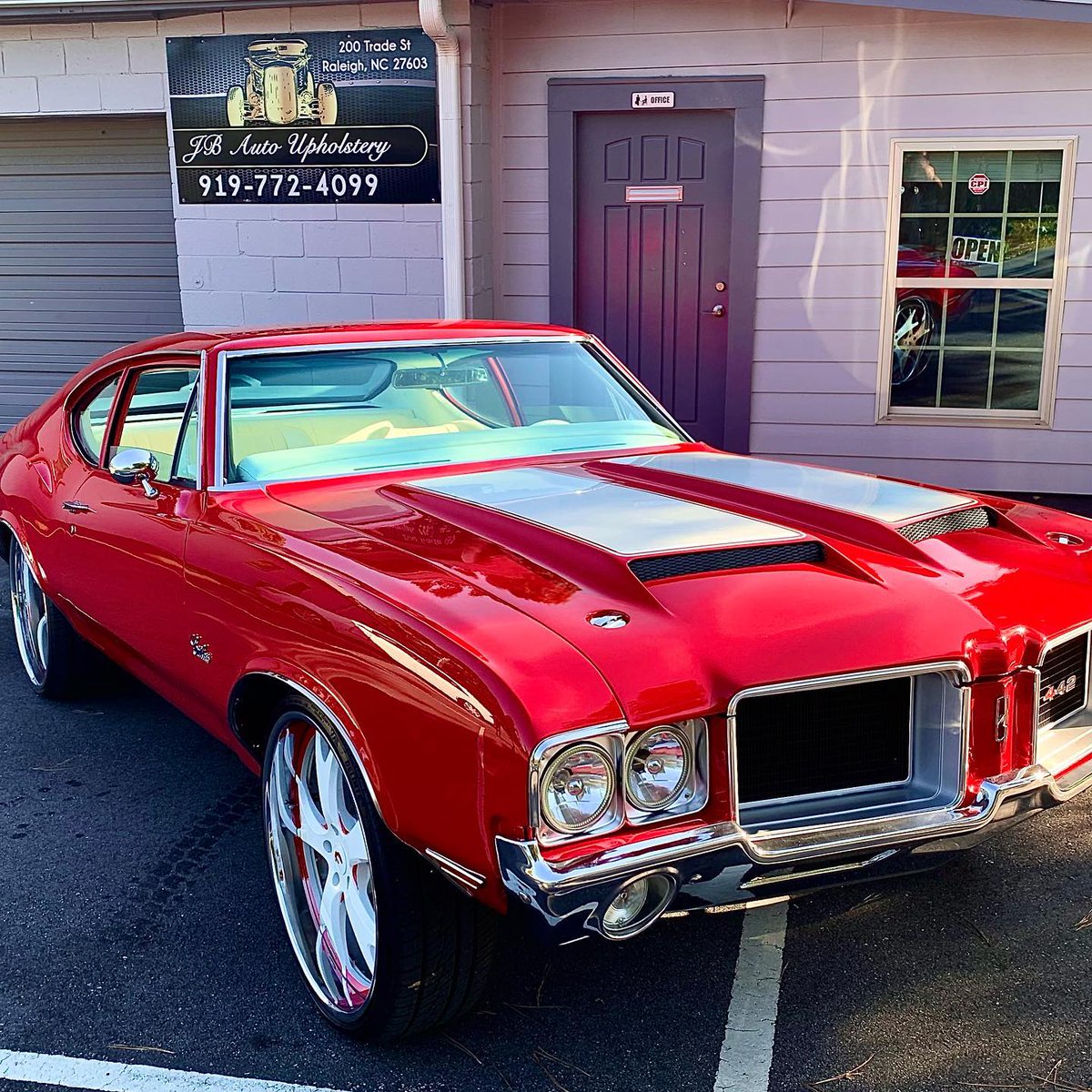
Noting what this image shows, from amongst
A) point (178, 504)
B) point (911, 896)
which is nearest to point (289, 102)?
point (178, 504)

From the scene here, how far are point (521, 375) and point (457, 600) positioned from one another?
180cm

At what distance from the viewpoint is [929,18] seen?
7367mm

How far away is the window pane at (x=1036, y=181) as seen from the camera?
24.4ft

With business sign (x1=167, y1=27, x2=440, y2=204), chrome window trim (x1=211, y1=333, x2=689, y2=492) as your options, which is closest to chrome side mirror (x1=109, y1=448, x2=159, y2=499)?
chrome window trim (x1=211, y1=333, x2=689, y2=492)

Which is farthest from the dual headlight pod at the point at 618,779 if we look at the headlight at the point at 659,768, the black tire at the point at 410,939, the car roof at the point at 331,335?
the car roof at the point at 331,335

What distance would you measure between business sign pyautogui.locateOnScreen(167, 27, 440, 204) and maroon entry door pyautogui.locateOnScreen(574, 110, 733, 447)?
1132 millimetres

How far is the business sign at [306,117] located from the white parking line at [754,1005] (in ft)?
19.9

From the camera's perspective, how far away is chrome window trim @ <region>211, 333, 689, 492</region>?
3.51 meters

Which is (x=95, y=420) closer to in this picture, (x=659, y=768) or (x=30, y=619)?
(x=30, y=619)

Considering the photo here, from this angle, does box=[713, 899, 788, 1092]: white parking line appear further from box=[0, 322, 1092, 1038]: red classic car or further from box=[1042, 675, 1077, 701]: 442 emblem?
box=[1042, 675, 1077, 701]: 442 emblem

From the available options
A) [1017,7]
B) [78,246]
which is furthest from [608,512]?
[78,246]

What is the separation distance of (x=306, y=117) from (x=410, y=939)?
23.1ft

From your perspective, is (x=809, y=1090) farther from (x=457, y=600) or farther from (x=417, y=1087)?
(x=457, y=600)

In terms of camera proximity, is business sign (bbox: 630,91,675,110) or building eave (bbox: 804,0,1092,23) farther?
business sign (bbox: 630,91,675,110)
